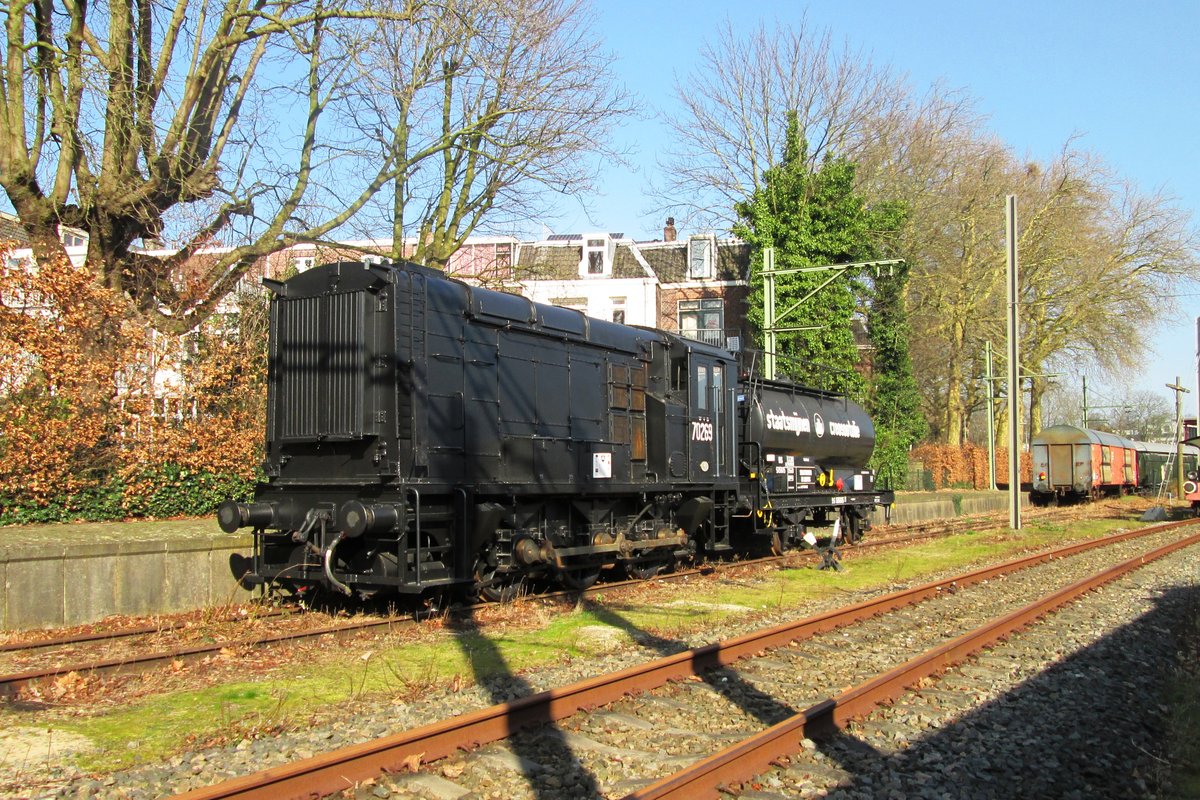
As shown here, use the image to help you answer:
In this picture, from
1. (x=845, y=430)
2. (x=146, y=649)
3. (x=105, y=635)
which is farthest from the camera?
(x=845, y=430)

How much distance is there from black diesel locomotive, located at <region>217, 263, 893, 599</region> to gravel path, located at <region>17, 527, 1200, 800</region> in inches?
92.7

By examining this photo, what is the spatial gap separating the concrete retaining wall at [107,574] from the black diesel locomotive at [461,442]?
1.00 metres

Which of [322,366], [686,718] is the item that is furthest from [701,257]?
[686,718]

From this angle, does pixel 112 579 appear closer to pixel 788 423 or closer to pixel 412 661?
pixel 412 661

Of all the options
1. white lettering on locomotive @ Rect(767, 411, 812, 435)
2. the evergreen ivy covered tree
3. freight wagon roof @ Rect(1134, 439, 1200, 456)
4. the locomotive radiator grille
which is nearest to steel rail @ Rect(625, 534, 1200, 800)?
the locomotive radiator grille

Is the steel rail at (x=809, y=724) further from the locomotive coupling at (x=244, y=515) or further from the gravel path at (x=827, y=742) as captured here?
the locomotive coupling at (x=244, y=515)

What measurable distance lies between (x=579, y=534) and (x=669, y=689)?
5358 millimetres

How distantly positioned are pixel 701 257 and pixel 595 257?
15.4 feet

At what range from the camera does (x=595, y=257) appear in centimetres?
4094

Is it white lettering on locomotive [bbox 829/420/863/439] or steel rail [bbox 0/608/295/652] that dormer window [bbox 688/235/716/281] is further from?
steel rail [bbox 0/608/295/652]

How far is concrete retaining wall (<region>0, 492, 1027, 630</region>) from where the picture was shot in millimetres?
9766

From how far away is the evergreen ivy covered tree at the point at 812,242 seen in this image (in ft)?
113

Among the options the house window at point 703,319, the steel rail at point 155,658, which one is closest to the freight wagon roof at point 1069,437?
the house window at point 703,319

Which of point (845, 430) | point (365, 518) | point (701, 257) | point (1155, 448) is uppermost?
point (701, 257)
